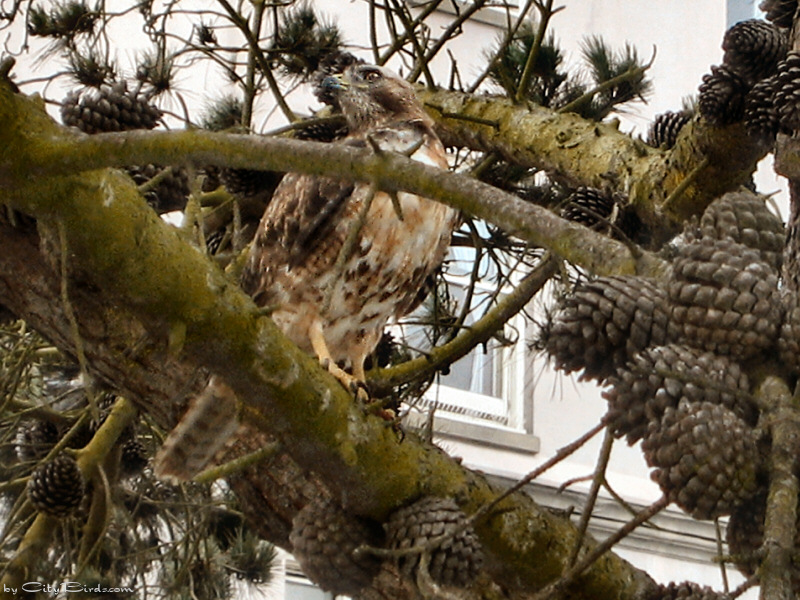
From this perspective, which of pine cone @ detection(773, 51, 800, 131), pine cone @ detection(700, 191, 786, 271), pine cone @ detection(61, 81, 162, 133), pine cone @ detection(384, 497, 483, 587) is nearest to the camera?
pine cone @ detection(700, 191, 786, 271)

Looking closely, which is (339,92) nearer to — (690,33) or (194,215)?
(194,215)

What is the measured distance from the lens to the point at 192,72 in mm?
8547

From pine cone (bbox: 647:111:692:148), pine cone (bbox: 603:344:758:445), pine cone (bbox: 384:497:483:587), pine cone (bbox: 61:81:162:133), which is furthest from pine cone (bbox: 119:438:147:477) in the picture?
pine cone (bbox: 603:344:758:445)

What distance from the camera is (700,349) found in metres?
1.71

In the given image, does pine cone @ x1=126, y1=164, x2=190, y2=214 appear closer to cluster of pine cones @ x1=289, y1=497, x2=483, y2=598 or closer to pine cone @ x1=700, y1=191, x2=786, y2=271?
cluster of pine cones @ x1=289, y1=497, x2=483, y2=598

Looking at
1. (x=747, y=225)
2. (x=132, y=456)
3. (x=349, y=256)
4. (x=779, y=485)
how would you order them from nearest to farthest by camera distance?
(x=779, y=485)
(x=747, y=225)
(x=349, y=256)
(x=132, y=456)

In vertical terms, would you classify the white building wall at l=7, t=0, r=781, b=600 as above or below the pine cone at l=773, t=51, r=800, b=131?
above

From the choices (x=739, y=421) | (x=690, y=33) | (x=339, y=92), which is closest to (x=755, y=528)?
(x=739, y=421)

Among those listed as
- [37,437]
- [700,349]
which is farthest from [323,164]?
[37,437]

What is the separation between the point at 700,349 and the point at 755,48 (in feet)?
4.14

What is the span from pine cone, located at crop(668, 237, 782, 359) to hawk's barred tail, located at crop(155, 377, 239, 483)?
153 centimetres

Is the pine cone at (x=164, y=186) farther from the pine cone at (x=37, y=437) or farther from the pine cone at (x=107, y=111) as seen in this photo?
the pine cone at (x=37, y=437)

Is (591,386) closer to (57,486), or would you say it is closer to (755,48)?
(57,486)

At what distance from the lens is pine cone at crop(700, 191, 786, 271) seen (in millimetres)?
1825
